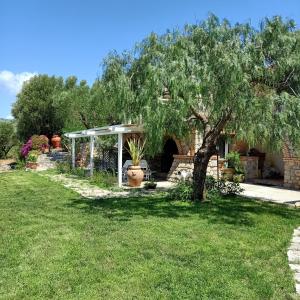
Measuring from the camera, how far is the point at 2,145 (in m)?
33.9

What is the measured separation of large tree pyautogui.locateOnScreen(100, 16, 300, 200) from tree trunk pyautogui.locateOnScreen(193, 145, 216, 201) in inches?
49.3

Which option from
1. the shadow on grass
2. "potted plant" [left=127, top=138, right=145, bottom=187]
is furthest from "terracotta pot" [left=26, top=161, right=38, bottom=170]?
the shadow on grass

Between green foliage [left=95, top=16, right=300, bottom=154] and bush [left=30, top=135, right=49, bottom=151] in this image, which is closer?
green foliage [left=95, top=16, right=300, bottom=154]

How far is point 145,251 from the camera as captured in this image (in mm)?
6426

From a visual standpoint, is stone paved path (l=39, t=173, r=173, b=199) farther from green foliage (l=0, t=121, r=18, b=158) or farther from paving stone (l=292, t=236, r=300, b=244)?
green foliage (l=0, t=121, r=18, b=158)

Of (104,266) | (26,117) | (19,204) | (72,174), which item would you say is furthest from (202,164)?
(26,117)

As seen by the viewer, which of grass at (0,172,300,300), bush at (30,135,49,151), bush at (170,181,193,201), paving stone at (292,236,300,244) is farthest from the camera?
bush at (30,135,49,151)

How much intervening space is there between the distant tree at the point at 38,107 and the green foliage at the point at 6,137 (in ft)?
5.68

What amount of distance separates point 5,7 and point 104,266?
942cm

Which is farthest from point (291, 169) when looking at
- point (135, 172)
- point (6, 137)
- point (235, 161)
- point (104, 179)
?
point (6, 137)

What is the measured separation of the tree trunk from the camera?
11.1m

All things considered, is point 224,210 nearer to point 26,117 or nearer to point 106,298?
point 106,298

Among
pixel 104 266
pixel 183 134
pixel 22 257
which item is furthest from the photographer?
pixel 183 134

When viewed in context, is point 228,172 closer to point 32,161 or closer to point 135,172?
point 135,172
